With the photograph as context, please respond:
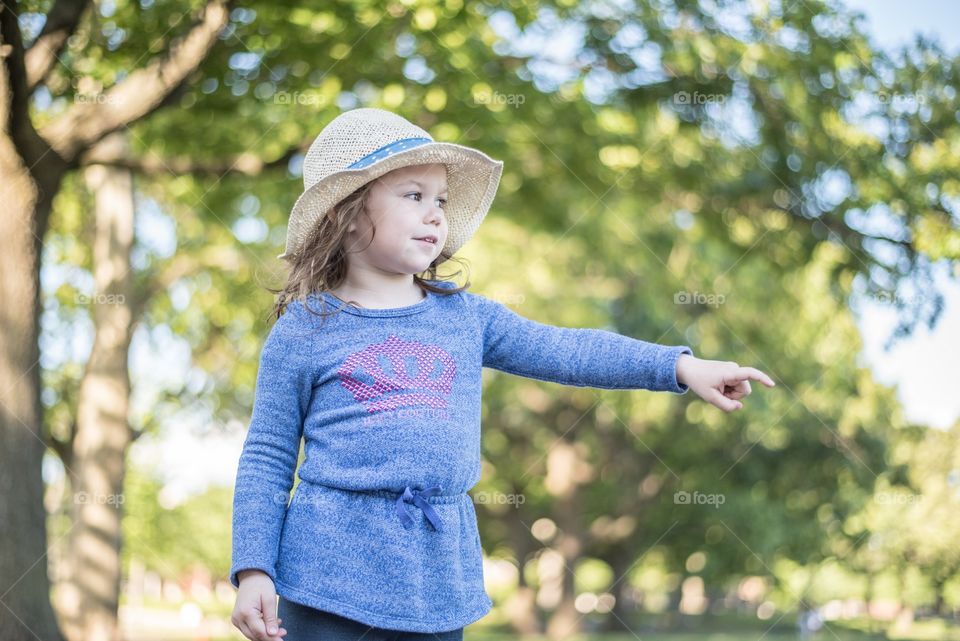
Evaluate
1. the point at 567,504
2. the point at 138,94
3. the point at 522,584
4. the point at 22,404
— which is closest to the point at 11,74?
the point at 138,94

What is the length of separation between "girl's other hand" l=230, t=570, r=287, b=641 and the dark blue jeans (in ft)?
0.12

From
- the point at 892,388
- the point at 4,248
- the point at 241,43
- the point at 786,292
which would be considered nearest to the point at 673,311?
the point at 786,292

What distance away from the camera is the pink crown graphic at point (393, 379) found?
203 cm

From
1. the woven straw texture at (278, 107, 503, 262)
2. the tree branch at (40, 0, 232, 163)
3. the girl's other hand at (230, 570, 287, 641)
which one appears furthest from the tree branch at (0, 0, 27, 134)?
the girl's other hand at (230, 570, 287, 641)

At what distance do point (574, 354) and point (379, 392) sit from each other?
1.27ft

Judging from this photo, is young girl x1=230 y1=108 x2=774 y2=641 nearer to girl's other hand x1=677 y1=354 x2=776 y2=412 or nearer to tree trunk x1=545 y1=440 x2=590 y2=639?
girl's other hand x1=677 y1=354 x2=776 y2=412

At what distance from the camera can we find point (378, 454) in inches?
78.4

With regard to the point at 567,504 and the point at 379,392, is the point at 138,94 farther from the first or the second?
the point at 567,504

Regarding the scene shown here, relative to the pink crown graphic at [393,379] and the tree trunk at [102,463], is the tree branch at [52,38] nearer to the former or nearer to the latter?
the tree trunk at [102,463]

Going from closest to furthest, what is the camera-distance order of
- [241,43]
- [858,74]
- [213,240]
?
[241,43] < [858,74] < [213,240]

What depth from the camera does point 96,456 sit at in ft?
29.9

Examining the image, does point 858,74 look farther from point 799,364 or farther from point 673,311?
point 799,364

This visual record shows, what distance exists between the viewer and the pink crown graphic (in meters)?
2.03

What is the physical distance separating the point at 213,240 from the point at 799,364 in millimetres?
7469
